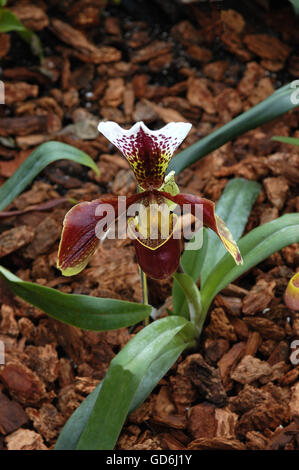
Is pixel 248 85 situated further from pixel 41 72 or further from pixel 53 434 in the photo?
pixel 53 434

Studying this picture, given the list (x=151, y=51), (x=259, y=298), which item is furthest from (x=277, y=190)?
(x=151, y=51)

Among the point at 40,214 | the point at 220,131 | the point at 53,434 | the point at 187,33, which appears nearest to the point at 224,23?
the point at 187,33

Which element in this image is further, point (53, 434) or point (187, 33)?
point (187, 33)

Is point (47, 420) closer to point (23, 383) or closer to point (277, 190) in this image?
point (23, 383)

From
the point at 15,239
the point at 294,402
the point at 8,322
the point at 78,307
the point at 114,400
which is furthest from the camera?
the point at 15,239

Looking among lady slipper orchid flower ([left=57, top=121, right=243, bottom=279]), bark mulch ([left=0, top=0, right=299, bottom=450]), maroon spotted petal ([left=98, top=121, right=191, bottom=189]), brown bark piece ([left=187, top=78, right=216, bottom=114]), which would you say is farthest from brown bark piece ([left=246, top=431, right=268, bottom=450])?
brown bark piece ([left=187, top=78, right=216, bottom=114])

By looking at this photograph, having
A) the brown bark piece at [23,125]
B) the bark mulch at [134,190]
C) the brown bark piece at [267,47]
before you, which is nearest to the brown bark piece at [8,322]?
the bark mulch at [134,190]

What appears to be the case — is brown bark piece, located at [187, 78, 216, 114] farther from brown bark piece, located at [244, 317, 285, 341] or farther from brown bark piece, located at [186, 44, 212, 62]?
brown bark piece, located at [244, 317, 285, 341]

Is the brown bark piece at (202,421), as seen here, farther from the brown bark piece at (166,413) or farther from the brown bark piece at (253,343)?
the brown bark piece at (253,343)
